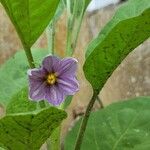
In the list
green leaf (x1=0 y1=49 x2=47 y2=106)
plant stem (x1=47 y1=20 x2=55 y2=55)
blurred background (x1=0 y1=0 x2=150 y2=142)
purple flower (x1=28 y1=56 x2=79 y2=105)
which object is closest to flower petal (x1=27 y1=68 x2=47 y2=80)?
purple flower (x1=28 y1=56 x2=79 y2=105)

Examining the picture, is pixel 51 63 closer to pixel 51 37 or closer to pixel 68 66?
pixel 68 66

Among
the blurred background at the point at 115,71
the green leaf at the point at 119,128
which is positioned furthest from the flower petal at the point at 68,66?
the blurred background at the point at 115,71

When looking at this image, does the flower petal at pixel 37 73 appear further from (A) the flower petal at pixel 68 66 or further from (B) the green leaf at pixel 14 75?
(B) the green leaf at pixel 14 75

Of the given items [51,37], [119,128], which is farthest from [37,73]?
[119,128]

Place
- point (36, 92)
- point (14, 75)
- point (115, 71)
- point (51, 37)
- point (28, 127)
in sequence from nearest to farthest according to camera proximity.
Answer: point (28, 127), point (36, 92), point (51, 37), point (14, 75), point (115, 71)

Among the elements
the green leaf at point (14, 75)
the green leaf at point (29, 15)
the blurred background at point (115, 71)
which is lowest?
the blurred background at point (115, 71)

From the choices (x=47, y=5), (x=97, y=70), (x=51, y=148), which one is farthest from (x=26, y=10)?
(x=51, y=148)
